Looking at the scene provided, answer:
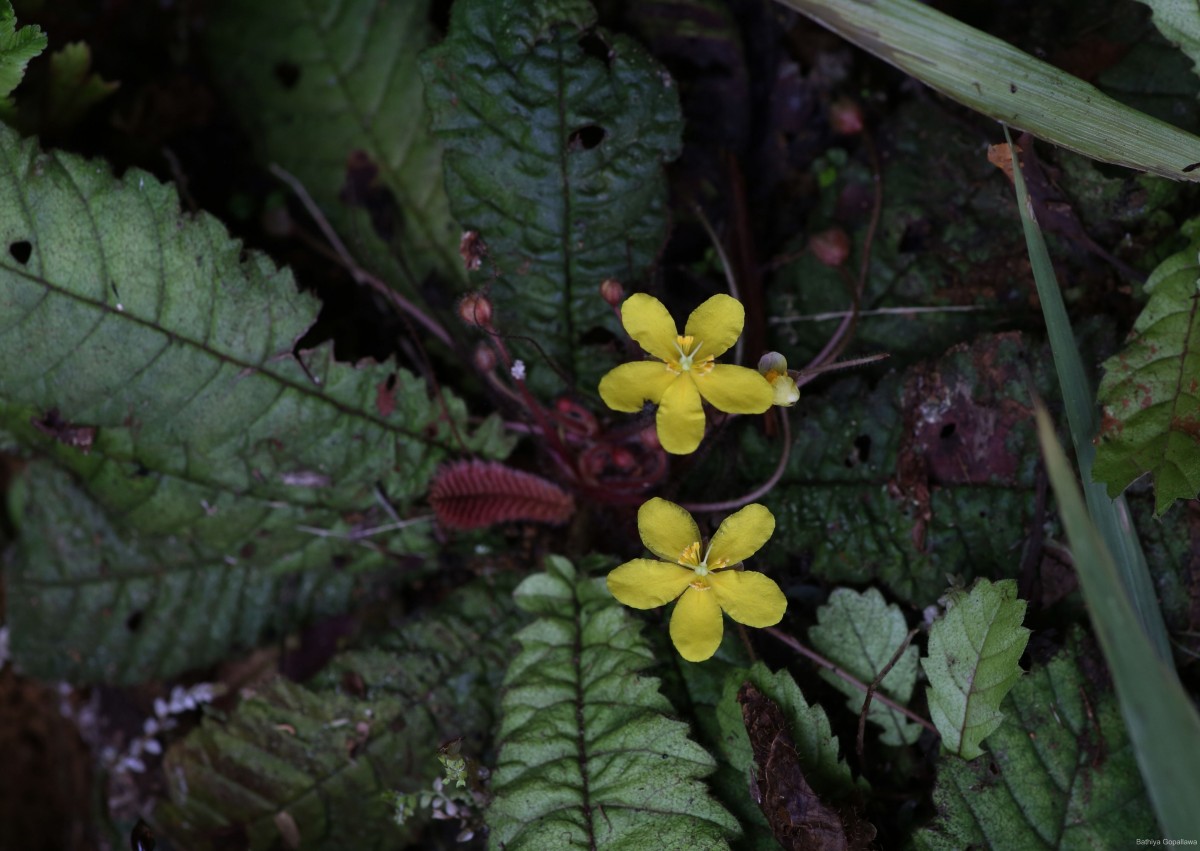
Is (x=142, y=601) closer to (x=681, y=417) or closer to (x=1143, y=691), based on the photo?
(x=681, y=417)

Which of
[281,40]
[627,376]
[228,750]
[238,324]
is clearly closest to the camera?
[627,376]

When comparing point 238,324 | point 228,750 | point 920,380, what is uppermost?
point 920,380

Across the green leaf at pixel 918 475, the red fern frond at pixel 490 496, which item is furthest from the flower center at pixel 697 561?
the red fern frond at pixel 490 496

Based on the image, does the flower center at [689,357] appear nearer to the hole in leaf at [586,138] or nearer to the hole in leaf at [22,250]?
the hole in leaf at [586,138]

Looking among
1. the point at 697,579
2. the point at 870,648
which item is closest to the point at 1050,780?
the point at 870,648

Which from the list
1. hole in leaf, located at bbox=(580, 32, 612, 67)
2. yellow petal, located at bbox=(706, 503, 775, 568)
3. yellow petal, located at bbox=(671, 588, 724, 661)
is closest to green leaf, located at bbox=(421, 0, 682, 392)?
hole in leaf, located at bbox=(580, 32, 612, 67)

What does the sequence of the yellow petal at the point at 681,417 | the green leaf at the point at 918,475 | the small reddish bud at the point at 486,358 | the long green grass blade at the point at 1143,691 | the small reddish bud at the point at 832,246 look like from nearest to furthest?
the long green grass blade at the point at 1143,691
the yellow petal at the point at 681,417
the green leaf at the point at 918,475
the small reddish bud at the point at 486,358
the small reddish bud at the point at 832,246

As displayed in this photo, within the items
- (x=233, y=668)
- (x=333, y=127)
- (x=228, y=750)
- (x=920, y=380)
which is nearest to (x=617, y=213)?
(x=920, y=380)

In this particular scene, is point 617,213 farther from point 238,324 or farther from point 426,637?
point 426,637
